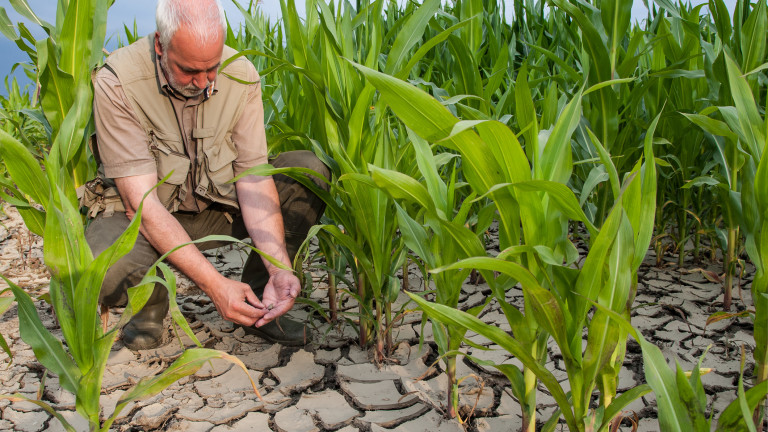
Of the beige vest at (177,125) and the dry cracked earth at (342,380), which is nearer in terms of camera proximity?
the dry cracked earth at (342,380)

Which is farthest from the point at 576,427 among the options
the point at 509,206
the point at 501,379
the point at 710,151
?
the point at 710,151

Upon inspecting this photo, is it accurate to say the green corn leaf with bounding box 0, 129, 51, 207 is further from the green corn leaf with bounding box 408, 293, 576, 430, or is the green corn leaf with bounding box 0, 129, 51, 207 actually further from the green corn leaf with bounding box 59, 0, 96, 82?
the green corn leaf with bounding box 408, 293, 576, 430

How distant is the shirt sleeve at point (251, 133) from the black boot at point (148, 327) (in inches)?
19.7

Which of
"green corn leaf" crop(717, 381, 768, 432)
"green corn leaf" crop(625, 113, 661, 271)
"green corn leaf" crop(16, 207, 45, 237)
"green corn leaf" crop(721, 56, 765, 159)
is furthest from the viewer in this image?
"green corn leaf" crop(16, 207, 45, 237)

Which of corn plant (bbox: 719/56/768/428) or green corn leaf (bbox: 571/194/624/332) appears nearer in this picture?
green corn leaf (bbox: 571/194/624/332)

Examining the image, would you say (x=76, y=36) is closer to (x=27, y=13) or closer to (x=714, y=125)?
(x=27, y=13)

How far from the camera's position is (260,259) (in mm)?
2033

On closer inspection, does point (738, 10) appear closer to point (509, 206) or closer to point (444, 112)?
point (509, 206)

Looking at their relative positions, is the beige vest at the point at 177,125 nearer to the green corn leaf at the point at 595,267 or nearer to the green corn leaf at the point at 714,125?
the green corn leaf at the point at 595,267

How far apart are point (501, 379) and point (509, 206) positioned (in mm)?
740

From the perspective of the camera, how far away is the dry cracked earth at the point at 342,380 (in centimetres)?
149

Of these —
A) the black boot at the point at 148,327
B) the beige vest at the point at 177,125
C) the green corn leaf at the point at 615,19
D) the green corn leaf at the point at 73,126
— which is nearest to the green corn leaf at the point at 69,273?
the green corn leaf at the point at 73,126

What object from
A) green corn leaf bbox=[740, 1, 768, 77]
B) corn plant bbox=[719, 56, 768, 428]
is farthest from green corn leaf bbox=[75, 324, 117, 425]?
green corn leaf bbox=[740, 1, 768, 77]

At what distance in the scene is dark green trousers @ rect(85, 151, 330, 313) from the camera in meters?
1.75
